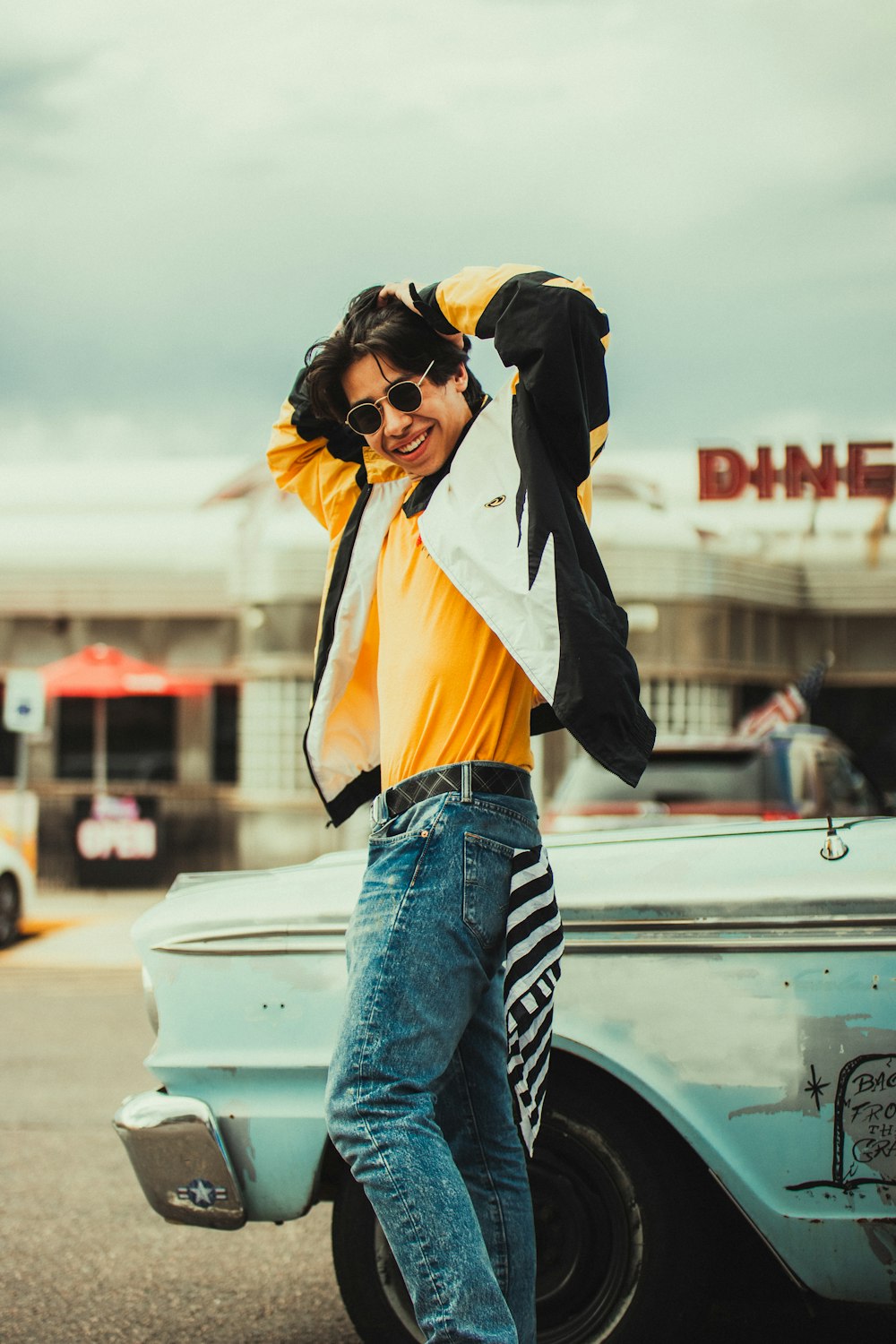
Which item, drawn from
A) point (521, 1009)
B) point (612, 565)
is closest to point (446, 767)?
point (521, 1009)

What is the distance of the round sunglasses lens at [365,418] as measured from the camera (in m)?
2.46

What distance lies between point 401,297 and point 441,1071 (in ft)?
4.24

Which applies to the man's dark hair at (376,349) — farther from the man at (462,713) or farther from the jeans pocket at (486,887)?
the jeans pocket at (486,887)

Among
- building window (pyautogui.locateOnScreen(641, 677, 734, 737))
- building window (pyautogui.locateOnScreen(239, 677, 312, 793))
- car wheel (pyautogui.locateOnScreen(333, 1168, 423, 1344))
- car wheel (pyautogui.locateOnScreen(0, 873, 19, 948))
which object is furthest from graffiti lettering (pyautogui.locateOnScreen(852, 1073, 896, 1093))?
building window (pyautogui.locateOnScreen(239, 677, 312, 793))

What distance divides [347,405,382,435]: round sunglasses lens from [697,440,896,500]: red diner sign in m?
14.4

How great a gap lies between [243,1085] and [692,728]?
13447mm

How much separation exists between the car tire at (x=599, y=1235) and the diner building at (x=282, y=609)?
41.1 ft

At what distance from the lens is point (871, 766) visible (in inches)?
690

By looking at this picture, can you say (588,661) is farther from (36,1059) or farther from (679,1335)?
(36,1059)

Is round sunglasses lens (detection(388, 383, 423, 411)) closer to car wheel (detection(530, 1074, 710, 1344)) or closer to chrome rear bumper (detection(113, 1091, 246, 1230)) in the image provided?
car wheel (detection(530, 1074, 710, 1344))

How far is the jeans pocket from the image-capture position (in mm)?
2211

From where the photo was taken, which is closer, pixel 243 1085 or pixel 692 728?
pixel 243 1085

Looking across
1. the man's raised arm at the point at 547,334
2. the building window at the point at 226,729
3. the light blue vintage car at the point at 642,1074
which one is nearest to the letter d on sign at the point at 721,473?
the building window at the point at 226,729

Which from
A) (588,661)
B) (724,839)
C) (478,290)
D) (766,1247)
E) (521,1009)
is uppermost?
(478,290)
